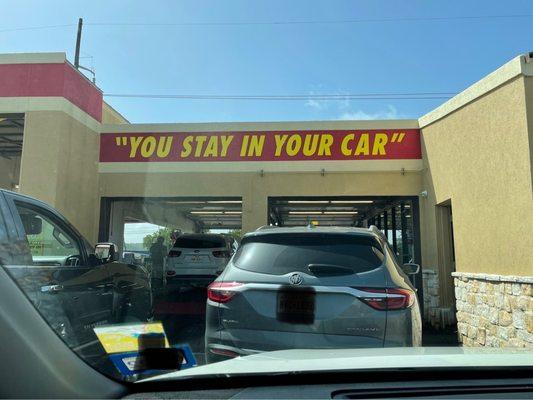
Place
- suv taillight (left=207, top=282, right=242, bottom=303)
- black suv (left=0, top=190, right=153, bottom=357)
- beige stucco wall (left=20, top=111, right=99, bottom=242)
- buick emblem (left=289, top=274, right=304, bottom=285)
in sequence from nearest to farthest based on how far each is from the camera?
black suv (left=0, top=190, right=153, bottom=357), buick emblem (left=289, top=274, right=304, bottom=285), suv taillight (left=207, top=282, right=242, bottom=303), beige stucco wall (left=20, top=111, right=99, bottom=242)

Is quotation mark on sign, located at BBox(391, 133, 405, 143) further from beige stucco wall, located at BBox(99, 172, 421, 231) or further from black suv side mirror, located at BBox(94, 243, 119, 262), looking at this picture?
black suv side mirror, located at BBox(94, 243, 119, 262)

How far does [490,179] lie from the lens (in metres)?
9.77

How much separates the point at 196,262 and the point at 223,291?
1018cm

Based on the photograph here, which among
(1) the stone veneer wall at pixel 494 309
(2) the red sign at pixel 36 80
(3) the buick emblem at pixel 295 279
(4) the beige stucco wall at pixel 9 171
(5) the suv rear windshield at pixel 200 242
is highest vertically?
(2) the red sign at pixel 36 80

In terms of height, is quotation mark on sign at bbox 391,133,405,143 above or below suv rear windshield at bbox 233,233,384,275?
above

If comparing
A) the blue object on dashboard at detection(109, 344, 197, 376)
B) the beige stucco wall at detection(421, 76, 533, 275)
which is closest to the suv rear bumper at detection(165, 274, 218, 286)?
the beige stucco wall at detection(421, 76, 533, 275)

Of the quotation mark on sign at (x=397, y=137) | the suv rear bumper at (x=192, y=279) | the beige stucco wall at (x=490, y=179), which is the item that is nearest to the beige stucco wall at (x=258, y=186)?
the quotation mark on sign at (x=397, y=137)

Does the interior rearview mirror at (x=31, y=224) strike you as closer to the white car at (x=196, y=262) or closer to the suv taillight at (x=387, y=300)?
the suv taillight at (x=387, y=300)

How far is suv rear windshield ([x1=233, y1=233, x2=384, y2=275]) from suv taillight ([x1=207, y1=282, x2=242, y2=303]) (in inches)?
8.5

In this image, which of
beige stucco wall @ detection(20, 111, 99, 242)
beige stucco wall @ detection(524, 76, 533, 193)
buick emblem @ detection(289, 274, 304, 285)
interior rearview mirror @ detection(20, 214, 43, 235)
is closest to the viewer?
interior rearview mirror @ detection(20, 214, 43, 235)

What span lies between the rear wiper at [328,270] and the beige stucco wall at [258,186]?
9.16 metres

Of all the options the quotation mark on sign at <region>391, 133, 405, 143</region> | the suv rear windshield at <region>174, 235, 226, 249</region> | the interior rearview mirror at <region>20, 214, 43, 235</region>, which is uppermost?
the quotation mark on sign at <region>391, 133, 405, 143</region>

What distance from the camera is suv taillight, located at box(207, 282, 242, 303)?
4590 mm

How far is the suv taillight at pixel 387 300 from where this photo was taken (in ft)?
14.1
